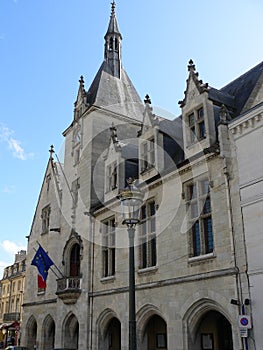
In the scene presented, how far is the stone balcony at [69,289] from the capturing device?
62.1ft

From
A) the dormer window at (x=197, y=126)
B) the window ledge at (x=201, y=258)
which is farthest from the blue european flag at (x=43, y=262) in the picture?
the dormer window at (x=197, y=126)

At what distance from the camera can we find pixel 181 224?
13844 millimetres

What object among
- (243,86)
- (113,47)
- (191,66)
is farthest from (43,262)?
(113,47)

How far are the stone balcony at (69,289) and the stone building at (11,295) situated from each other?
2467 cm

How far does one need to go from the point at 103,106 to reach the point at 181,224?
1089cm

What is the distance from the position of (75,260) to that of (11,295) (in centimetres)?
2924

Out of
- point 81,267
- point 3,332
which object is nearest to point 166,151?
point 81,267

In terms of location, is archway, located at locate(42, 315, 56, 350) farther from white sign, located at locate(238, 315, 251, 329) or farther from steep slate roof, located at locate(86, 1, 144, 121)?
white sign, located at locate(238, 315, 251, 329)

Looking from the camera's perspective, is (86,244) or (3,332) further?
(3,332)

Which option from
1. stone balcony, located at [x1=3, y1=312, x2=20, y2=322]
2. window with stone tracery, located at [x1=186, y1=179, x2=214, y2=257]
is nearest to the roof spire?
window with stone tracery, located at [x1=186, y1=179, x2=214, y2=257]

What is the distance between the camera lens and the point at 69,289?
1903 centimetres

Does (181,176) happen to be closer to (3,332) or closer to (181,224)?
(181,224)

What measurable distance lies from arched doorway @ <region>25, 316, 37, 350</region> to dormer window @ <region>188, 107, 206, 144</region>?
16.1 meters

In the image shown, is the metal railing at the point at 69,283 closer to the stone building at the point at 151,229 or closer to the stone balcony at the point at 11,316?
the stone building at the point at 151,229
